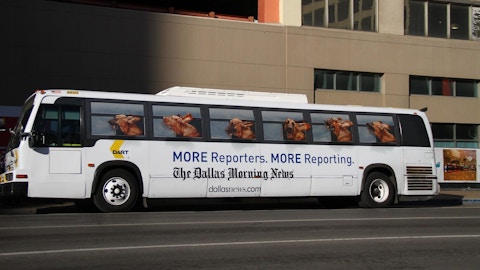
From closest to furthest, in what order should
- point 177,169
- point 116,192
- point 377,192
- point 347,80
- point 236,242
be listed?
point 236,242 → point 116,192 → point 177,169 → point 377,192 → point 347,80

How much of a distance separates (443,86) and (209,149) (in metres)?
19.7

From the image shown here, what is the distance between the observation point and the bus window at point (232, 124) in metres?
15.4

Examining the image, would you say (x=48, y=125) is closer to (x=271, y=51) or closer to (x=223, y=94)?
(x=223, y=94)

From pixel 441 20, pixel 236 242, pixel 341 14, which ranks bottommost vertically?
pixel 236 242

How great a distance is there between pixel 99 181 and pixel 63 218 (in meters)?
1.70

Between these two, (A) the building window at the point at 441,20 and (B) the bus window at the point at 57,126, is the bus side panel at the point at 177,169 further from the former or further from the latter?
(A) the building window at the point at 441,20

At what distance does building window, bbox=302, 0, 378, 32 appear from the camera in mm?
28203

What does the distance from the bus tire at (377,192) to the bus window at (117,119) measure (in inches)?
265

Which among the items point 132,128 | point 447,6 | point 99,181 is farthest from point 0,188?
point 447,6

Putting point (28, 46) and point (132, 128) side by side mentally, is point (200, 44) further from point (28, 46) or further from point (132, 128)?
point (132, 128)

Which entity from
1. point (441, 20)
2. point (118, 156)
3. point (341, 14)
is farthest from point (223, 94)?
point (441, 20)

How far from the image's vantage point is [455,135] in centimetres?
3102

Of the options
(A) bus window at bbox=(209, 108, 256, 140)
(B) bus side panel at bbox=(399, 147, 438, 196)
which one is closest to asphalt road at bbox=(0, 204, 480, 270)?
(A) bus window at bbox=(209, 108, 256, 140)

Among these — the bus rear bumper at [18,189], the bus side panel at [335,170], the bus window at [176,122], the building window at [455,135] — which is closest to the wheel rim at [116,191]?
the bus window at [176,122]
